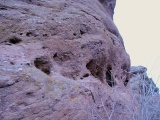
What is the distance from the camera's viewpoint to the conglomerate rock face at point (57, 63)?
2.70m

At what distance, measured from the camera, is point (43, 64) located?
3.41m

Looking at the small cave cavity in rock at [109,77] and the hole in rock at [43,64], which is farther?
the small cave cavity in rock at [109,77]

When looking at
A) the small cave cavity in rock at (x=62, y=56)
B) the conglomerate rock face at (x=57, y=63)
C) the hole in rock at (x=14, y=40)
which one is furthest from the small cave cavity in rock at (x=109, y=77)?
the hole in rock at (x=14, y=40)

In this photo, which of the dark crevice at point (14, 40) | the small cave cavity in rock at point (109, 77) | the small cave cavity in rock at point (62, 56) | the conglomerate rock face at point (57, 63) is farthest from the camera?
the small cave cavity in rock at point (109, 77)

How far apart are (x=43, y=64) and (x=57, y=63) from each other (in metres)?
0.33

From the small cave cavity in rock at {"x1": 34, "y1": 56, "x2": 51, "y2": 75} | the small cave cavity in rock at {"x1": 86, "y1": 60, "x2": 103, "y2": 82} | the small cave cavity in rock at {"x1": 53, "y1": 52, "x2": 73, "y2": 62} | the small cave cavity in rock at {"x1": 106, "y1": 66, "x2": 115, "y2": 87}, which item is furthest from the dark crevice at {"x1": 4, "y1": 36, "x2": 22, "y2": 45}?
the small cave cavity in rock at {"x1": 106, "y1": 66, "x2": 115, "y2": 87}

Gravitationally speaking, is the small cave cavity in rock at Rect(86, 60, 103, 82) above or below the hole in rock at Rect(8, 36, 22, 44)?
below

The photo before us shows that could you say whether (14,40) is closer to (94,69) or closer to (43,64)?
(43,64)

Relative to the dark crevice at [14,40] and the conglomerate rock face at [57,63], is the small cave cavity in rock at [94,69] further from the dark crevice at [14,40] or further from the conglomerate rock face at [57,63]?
the dark crevice at [14,40]

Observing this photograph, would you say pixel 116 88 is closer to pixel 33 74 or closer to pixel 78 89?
pixel 78 89

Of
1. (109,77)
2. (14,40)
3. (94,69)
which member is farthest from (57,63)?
(109,77)

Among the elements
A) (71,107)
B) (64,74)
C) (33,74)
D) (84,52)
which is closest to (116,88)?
(84,52)

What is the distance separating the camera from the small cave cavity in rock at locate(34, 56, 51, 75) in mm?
3346

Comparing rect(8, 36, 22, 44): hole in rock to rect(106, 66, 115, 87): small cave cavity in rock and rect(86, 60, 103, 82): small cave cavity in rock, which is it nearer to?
rect(86, 60, 103, 82): small cave cavity in rock
